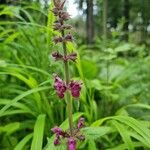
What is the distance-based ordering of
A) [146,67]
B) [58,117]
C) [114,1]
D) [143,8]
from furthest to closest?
[114,1]
[143,8]
[146,67]
[58,117]

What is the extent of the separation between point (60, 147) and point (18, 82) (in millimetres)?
1413

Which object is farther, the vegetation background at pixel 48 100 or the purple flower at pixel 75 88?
the vegetation background at pixel 48 100

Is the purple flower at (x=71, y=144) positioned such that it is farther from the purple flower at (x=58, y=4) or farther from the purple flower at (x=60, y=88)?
the purple flower at (x=58, y=4)

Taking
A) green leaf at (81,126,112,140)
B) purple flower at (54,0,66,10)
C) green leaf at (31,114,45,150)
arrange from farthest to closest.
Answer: green leaf at (31,114,45,150)
green leaf at (81,126,112,140)
purple flower at (54,0,66,10)

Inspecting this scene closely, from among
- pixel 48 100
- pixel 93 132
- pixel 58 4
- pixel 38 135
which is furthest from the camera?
pixel 48 100

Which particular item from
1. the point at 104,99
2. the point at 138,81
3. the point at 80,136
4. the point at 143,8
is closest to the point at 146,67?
the point at 138,81

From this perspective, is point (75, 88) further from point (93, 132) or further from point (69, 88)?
point (93, 132)

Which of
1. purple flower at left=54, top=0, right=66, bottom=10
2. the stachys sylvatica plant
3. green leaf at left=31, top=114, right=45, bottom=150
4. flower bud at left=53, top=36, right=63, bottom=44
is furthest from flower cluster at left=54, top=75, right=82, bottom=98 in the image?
green leaf at left=31, top=114, right=45, bottom=150

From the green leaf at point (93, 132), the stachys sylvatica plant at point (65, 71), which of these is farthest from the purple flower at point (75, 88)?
the green leaf at point (93, 132)

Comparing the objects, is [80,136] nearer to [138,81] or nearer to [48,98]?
[48,98]

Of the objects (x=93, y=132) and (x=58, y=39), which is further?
(x=93, y=132)

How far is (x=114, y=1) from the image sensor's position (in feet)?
114

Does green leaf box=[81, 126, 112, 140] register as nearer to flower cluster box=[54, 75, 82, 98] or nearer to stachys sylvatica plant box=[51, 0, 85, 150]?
stachys sylvatica plant box=[51, 0, 85, 150]

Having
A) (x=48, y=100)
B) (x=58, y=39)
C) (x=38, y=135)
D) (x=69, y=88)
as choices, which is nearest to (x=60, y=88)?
(x=69, y=88)
